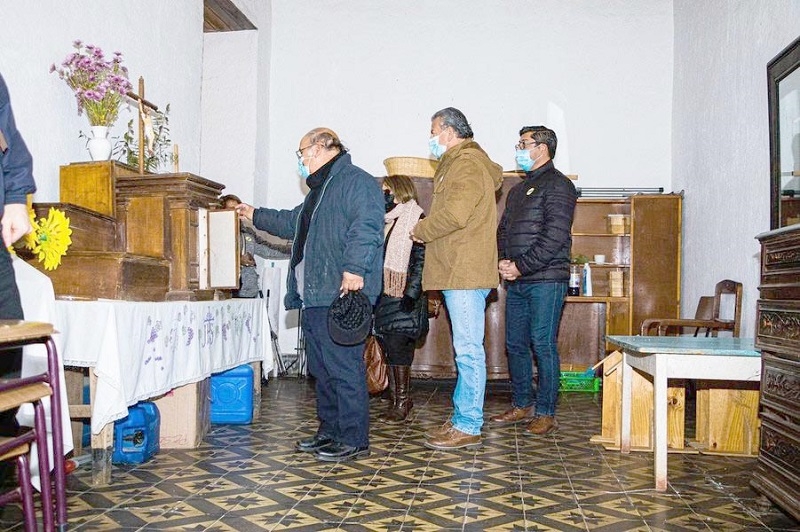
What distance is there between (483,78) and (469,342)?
4175 millimetres

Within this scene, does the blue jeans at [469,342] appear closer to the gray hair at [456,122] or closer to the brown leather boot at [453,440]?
the brown leather boot at [453,440]

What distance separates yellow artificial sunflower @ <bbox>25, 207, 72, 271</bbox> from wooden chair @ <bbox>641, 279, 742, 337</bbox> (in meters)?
3.46

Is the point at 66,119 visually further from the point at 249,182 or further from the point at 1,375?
Result: the point at 249,182

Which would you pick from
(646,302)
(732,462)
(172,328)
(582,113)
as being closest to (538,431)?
(732,462)

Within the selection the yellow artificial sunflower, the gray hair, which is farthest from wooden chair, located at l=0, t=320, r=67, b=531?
the gray hair

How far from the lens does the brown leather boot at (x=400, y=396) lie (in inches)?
177

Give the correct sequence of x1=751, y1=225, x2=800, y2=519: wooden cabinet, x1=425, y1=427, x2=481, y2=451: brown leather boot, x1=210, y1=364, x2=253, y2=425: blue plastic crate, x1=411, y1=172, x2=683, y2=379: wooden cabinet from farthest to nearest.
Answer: x1=411, y1=172, x2=683, y2=379: wooden cabinet < x1=210, y1=364, x2=253, y2=425: blue plastic crate < x1=425, y1=427, x2=481, y2=451: brown leather boot < x1=751, y1=225, x2=800, y2=519: wooden cabinet

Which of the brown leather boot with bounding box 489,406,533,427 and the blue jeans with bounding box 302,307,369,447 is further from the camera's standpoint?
the brown leather boot with bounding box 489,406,533,427

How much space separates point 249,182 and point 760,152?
14.0 feet

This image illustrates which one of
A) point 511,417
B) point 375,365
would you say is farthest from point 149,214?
point 511,417

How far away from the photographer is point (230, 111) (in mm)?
7078

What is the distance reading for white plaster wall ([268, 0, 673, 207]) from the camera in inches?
279

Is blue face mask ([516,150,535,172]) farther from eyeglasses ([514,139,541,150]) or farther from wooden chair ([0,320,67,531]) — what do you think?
wooden chair ([0,320,67,531])

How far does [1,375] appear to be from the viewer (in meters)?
2.22
